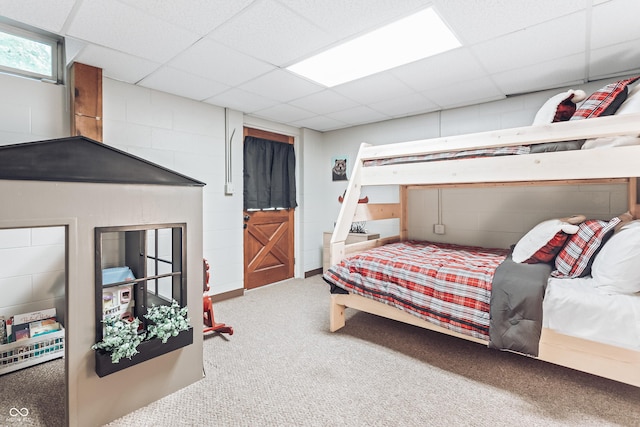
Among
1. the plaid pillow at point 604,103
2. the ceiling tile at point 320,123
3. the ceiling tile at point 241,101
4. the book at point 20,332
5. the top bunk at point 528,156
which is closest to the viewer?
the top bunk at point 528,156

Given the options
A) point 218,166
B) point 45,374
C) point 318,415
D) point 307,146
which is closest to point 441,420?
point 318,415

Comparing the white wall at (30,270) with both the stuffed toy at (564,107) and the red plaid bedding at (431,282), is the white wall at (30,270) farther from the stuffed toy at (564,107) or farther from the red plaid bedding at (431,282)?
the stuffed toy at (564,107)

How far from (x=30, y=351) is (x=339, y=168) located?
11.8 feet

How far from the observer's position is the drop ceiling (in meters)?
1.64

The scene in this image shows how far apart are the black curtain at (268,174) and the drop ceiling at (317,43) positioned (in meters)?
0.84

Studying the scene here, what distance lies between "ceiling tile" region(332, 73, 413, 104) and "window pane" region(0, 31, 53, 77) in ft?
7.41

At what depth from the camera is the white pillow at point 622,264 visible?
155 centimetres

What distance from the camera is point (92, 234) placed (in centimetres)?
147

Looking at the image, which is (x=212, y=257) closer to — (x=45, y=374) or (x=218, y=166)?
(x=218, y=166)

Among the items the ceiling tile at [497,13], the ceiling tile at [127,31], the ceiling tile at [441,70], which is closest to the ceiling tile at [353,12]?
the ceiling tile at [497,13]

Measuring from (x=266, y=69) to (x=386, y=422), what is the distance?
8.08 ft

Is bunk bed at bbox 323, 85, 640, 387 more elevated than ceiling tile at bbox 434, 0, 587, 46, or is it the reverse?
ceiling tile at bbox 434, 0, 587, 46

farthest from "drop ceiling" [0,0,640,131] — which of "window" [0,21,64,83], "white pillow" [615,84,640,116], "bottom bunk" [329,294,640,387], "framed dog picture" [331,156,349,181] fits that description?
"bottom bunk" [329,294,640,387]

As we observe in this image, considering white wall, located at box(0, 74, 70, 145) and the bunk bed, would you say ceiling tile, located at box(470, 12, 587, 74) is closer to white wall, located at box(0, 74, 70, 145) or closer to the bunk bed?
the bunk bed
